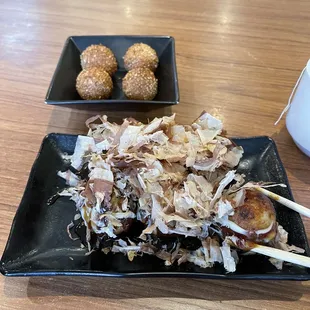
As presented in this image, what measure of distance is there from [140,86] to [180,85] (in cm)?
24

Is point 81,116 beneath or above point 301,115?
beneath

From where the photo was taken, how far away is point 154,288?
0.76 m

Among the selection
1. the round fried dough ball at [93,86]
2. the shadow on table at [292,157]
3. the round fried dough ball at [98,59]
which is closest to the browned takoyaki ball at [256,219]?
the shadow on table at [292,157]

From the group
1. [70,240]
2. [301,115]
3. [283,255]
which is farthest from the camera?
[301,115]

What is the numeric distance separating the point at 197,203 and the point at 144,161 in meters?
0.15

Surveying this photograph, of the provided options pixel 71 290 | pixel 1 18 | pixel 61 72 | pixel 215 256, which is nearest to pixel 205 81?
pixel 61 72

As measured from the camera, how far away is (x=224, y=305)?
28.8 inches

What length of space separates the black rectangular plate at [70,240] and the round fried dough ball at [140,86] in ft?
0.92

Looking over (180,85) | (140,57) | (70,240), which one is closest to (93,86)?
(140,57)

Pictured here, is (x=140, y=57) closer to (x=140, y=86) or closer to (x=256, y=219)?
(x=140, y=86)

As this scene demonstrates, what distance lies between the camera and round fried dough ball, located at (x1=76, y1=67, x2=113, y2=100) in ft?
3.59

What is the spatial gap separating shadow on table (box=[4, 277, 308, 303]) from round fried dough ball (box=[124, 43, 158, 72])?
0.73 meters

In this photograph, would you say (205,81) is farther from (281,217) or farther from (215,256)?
(215,256)

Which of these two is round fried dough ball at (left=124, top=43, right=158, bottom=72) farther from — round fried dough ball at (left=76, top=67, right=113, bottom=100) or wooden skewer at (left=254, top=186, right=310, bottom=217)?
wooden skewer at (left=254, top=186, right=310, bottom=217)
